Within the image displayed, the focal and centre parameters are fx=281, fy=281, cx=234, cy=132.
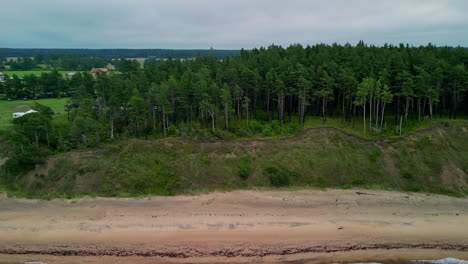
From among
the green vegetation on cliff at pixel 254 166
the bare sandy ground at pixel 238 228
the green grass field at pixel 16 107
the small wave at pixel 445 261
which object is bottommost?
the small wave at pixel 445 261

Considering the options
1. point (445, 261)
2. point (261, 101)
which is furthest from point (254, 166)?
point (261, 101)

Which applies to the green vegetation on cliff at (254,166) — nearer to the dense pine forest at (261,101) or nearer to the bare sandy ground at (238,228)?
the bare sandy ground at (238,228)

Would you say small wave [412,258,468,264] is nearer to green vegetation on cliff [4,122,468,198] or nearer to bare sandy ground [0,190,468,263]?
bare sandy ground [0,190,468,263]

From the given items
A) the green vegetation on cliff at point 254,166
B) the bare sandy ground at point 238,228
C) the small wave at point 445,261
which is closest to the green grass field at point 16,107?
the green vegetation on cliff at point 254,166

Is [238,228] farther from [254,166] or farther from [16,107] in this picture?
[16,107]

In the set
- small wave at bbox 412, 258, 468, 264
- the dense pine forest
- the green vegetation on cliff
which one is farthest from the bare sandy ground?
the dense pine forest

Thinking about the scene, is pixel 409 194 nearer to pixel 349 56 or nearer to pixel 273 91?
pixel 273 91
